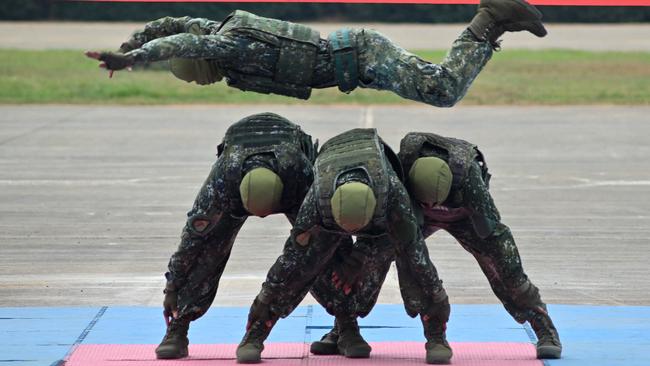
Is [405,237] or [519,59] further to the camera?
[519,59]

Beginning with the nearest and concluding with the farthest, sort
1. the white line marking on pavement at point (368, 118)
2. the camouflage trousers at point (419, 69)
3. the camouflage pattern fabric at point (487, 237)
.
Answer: the camouflage trousers at point (419, 69) < the camouflage pattern fabric at point (487, 237) < the white line marking on pavement at point (368, 118)

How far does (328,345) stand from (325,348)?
0.02 m

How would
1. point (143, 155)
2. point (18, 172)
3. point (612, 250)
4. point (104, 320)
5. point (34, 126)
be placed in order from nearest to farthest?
point (104, 320) < point (612, 250) < point (18, 172) < point (143, 155) < point (34, 126)

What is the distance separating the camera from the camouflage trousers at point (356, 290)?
6.89m

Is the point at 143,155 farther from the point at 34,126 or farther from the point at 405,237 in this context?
the point at 405,237

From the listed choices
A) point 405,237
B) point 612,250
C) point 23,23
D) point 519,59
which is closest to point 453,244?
point 612,250

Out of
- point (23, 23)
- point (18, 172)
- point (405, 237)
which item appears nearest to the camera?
point (405, 237)

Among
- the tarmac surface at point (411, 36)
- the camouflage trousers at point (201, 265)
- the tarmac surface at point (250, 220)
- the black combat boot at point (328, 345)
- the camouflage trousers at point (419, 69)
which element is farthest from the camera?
the tarmac surface at point (411, 36)

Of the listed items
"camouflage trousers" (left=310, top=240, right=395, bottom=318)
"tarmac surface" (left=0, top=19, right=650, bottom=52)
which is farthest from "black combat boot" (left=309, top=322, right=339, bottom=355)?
"tarmac surface" (left=0, top=19, right=650, bottom=52)

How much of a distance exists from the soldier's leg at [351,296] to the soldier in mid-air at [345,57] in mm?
844

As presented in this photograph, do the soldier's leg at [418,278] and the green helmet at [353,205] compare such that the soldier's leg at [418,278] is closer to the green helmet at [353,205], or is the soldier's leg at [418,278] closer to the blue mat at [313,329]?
the green helmet at [353,205]

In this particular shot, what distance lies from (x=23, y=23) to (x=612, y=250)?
136 ft

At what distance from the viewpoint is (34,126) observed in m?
23.2

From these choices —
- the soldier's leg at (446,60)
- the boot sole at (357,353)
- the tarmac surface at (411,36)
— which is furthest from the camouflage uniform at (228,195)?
the tarmac surface at (411,36)
